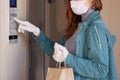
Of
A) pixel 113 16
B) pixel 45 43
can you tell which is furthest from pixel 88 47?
pixel 113 16

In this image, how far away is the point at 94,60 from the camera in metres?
1.29

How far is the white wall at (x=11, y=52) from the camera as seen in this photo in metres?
1.26

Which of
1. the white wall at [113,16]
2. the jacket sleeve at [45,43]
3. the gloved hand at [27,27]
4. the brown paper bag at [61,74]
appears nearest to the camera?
the brown paper bag at [61,74]

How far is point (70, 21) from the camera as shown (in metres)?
1.57

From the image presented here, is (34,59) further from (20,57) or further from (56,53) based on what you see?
(56,53)

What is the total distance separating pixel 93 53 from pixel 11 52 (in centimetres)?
44

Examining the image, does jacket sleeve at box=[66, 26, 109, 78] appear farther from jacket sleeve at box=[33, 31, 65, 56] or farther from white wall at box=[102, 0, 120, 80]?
white wall at box=[102, 0, 120, 80]

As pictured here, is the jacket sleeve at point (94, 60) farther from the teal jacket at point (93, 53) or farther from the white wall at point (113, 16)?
the white wall at point (113, 16)

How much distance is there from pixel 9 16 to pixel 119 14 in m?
1.10

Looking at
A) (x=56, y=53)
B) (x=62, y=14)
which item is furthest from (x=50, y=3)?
(x=56, y=53)

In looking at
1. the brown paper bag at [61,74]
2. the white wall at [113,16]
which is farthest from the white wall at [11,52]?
the white wall at [113,16]

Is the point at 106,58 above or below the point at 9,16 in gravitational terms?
below

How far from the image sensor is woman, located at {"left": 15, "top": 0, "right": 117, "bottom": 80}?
1.28 m

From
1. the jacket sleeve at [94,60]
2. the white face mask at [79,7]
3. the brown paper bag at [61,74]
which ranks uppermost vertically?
the white face mask at [79,7]
